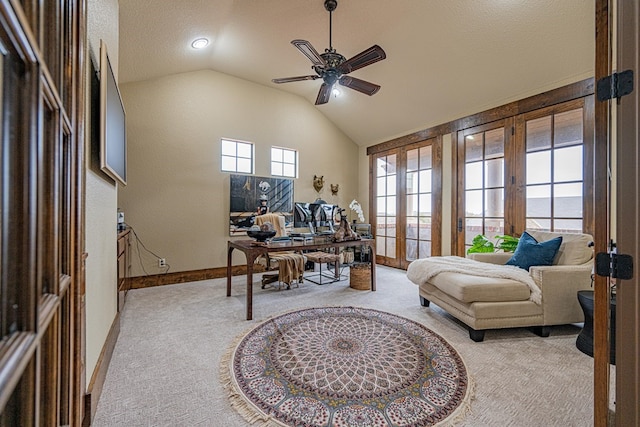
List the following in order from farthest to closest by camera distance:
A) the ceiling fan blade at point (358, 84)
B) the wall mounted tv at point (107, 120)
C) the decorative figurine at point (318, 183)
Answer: the decorative figurine at point (318, 183), the ceiling fan blade at point (358, 84), the wall mounted tv at point (107, 120)

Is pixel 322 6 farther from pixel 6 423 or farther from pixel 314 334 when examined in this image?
pixel 6 423

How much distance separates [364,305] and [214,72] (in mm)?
4206

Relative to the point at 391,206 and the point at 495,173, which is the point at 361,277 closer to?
the point at 391,206

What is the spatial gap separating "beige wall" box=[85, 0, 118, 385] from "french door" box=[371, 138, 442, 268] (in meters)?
4.28

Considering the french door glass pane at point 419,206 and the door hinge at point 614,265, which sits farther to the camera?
the french door glass pane at point 419,206

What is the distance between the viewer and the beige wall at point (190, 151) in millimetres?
3949

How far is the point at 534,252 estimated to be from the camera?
2.79 metres

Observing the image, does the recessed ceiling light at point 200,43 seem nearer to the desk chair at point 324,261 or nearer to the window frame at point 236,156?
the window frame at point 236,156

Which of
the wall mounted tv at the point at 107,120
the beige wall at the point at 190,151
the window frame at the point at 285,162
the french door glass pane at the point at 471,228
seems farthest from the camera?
the window frame at the point at 285,162

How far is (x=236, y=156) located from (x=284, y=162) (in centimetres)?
92

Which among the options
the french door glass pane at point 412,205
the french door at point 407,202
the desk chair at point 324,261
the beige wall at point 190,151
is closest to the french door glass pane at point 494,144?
the french door at point 407,202

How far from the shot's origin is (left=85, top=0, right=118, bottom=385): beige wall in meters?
1.51

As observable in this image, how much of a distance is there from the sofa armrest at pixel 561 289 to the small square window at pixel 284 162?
159 inches

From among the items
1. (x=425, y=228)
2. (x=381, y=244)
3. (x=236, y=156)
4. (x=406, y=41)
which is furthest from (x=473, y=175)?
(x=236, y=156)
